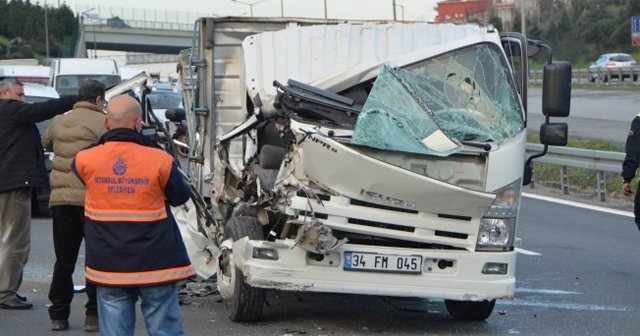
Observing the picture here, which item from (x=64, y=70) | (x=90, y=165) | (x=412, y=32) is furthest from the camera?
(x=64, y=70)

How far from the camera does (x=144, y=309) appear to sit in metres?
5.99

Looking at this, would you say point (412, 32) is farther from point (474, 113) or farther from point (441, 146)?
point (441, 146)

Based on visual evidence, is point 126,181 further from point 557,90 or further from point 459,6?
point 459,6

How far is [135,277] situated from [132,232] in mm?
221

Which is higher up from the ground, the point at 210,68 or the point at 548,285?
the point at 210,68

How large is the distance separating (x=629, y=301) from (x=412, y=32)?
2.93 metres

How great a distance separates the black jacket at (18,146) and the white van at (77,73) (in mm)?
25223

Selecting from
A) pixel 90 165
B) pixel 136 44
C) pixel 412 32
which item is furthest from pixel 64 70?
pixel 136 44

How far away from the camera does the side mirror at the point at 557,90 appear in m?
8.82

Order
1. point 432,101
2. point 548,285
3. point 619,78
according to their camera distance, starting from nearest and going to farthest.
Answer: point 432,101 → point 548,285 → point 619,78

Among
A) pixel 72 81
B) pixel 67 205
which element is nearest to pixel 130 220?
pixel 67 205

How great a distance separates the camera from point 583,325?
8.91m

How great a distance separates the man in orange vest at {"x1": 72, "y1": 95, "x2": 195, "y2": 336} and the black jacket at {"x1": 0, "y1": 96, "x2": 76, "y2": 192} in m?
3.12

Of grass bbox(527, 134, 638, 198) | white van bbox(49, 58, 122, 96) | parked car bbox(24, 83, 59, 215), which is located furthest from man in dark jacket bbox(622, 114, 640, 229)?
white van bbox(49, 58, 122, 96)
